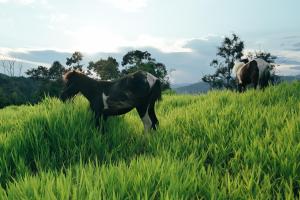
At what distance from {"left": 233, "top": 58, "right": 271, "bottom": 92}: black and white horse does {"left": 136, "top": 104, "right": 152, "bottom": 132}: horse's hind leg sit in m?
5.55

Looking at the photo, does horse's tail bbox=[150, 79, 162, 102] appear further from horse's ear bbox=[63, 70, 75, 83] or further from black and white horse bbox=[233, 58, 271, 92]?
black and white horse bbox=[233, 58, 271, 92]

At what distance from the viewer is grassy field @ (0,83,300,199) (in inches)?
154

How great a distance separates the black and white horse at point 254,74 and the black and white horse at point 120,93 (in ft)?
17.6

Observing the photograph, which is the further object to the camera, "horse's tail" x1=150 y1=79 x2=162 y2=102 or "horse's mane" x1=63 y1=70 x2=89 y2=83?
"horse's mane" x1=63 y1=70 x2=89 y2=83

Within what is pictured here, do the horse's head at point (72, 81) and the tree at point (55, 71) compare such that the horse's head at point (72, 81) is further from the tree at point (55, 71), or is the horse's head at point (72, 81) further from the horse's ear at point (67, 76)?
the tree at point (55, 71)

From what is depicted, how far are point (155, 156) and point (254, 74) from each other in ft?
23.6

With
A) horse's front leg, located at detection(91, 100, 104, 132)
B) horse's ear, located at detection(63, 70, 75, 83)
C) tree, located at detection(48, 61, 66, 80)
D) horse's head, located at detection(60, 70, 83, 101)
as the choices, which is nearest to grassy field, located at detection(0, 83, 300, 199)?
horse's front leg, located at detection(91, 100, 104, 132)

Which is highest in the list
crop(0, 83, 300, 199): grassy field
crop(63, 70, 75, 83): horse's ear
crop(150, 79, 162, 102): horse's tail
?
crop(63, 70, 75, 83): horse's ear

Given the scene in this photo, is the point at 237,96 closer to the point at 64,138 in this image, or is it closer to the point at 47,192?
the point at 64,138

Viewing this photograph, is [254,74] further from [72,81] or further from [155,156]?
[155,156]

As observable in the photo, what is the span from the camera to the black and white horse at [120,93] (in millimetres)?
6867

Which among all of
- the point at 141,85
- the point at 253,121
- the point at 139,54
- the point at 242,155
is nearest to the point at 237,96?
the point at 253,121

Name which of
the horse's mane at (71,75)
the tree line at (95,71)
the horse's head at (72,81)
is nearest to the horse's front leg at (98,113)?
the horse's head at (72,81)

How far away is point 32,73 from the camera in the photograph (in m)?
60.3
